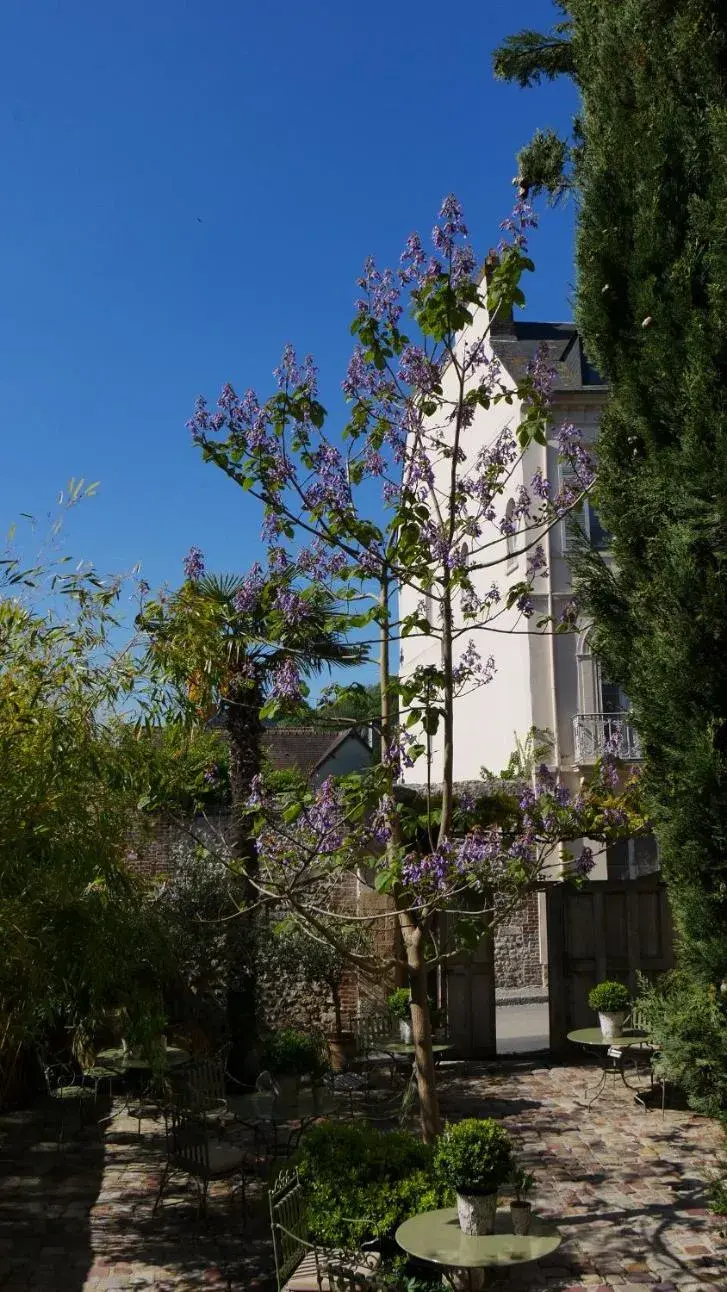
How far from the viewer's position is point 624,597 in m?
6.48

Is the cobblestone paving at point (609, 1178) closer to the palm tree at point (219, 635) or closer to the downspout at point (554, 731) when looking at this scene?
the palm tree at point (219, 635)

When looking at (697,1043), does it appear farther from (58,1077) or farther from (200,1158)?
(58,1077)

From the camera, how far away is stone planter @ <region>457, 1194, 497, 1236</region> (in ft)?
17.9

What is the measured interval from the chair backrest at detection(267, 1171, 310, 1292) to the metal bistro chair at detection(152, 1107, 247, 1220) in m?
1.53

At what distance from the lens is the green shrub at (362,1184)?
5.81 meters

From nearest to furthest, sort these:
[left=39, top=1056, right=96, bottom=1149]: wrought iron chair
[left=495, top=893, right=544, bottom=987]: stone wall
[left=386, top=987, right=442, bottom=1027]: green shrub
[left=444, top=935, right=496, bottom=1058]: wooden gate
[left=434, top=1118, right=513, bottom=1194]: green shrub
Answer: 1. [left=434, top=1118, right=513, bottom=1194]: green shrub
2. [left=39, top=1056, right=96, bottom=1149]: wrought iron chair
3. [left=386, top=987, right=442, bottom=1027]: green shrub
4. [left=444, top=935, right=496, bottom=1058]: wooden gate
5. [left=495, top=893, right=544, bottom=987]: stone wall

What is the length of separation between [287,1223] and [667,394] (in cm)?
485

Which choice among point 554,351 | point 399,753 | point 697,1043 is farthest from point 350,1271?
point 554,351

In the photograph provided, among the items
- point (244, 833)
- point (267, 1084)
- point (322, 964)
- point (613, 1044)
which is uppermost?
point (244, 833)

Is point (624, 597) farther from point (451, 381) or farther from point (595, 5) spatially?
point (451, 381)

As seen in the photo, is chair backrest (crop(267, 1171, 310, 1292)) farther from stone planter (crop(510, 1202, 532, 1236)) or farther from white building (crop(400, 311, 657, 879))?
white building (crop(400, 311, 657, 879))

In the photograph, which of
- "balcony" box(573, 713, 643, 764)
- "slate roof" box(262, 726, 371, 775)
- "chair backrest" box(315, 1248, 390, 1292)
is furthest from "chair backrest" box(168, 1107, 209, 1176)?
"slate roof" box(262, 726, 371, 775)

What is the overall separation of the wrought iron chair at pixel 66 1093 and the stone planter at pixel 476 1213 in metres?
5.70

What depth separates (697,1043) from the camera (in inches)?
233
